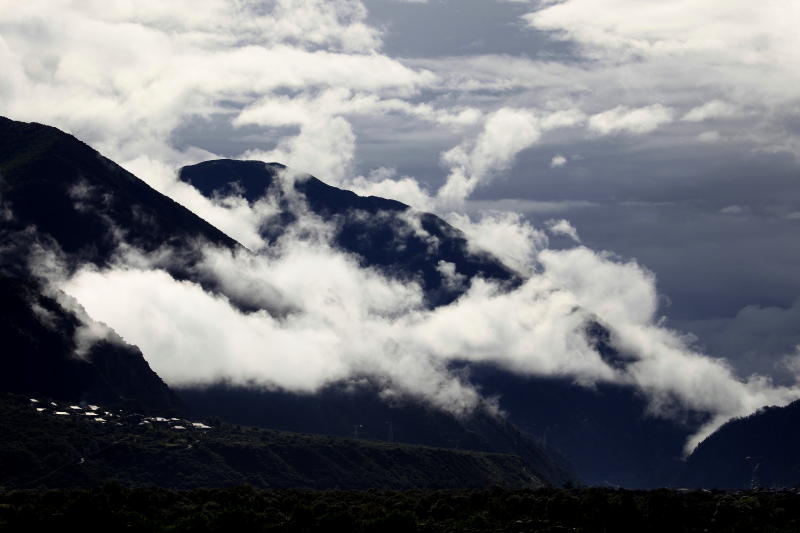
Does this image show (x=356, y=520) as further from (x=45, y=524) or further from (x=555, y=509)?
(x=45, y=524)

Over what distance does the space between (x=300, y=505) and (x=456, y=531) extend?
123ft

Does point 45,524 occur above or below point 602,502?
below

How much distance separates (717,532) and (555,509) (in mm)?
29548

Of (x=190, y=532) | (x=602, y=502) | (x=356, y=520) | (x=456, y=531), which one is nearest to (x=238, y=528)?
(x=190, y=532)

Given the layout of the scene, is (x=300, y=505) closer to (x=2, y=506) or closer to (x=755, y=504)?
(x=2, y=506)

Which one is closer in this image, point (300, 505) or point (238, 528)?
point (238, 528)

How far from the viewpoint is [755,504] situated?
183 metres

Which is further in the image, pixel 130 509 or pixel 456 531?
pixel 130 509

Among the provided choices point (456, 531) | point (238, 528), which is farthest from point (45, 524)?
point (456, 531)

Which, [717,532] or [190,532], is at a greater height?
[717,532]

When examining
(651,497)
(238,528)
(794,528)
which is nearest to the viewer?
(794,528)

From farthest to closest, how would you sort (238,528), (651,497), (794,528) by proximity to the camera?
(651,497) → (238,528) → (794,528)

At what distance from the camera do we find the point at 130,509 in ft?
632

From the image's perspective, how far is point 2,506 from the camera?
185250mm
